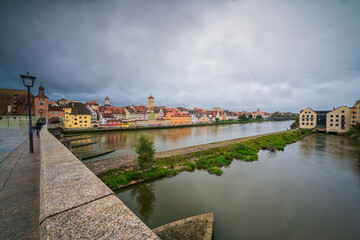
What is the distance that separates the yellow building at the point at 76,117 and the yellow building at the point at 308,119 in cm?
6357

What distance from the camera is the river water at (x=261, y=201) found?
5895mm

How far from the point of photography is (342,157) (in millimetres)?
15867

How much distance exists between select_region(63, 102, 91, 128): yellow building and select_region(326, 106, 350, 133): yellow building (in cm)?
6530

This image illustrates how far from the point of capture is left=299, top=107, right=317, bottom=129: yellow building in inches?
1625

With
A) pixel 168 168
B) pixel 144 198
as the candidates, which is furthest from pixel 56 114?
pixel 144 198

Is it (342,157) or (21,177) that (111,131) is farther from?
(342,157)

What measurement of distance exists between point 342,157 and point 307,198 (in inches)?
531

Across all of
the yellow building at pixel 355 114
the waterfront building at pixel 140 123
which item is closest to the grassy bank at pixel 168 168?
the yellow building at pixel 355 114

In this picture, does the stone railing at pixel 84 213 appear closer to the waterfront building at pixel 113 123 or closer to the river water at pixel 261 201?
the river water at pixel 261 201

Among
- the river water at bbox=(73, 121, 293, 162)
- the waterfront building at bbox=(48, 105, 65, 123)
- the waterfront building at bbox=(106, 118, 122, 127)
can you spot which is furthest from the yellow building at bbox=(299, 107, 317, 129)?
the waterfront building at bbox=(48, 105, 65, 123)

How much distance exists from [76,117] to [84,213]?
1906 inches

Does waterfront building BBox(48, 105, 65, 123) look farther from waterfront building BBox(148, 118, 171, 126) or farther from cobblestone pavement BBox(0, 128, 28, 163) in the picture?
cobblestone pavement BBox(0, 128, 28, 163)

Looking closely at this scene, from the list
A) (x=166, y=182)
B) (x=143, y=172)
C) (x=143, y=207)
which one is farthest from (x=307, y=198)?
(x=143, y=172)

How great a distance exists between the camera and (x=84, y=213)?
4.99 ft
